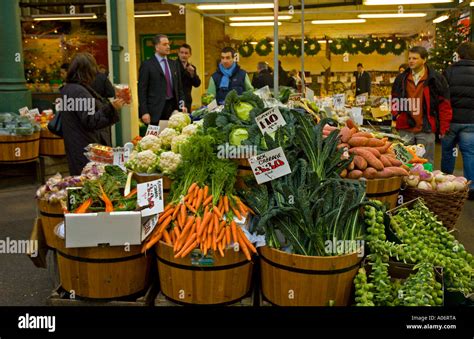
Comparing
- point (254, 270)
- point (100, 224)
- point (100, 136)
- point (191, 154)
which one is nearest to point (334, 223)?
point (254, 270)

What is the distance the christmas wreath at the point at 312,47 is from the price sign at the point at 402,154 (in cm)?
1032

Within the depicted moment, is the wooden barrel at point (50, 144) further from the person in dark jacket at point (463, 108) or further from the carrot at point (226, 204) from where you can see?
the person in dark jacket at point (463, 108)

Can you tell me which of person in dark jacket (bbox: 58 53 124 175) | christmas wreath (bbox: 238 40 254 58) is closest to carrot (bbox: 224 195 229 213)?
person in dark jacket (bbox: 58 53 124 175)

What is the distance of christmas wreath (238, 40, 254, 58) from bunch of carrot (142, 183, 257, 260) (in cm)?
1194

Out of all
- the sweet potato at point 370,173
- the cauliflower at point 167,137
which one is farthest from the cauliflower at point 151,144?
the sweet potato at point 370,173

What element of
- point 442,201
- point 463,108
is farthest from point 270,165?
point 463,108

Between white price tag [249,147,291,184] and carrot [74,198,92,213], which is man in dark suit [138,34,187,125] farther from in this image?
white price tag [249,147,291,184]

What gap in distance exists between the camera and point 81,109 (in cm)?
454

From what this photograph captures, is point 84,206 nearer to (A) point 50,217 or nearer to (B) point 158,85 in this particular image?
(A) point 50,217

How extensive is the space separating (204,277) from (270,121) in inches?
47.3

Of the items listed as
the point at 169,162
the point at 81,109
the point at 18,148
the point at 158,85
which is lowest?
the point at 18,148

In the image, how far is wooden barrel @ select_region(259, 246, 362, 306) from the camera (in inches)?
105

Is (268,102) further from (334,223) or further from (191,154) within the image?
(334,223)

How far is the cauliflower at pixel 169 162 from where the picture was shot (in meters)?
3.42
